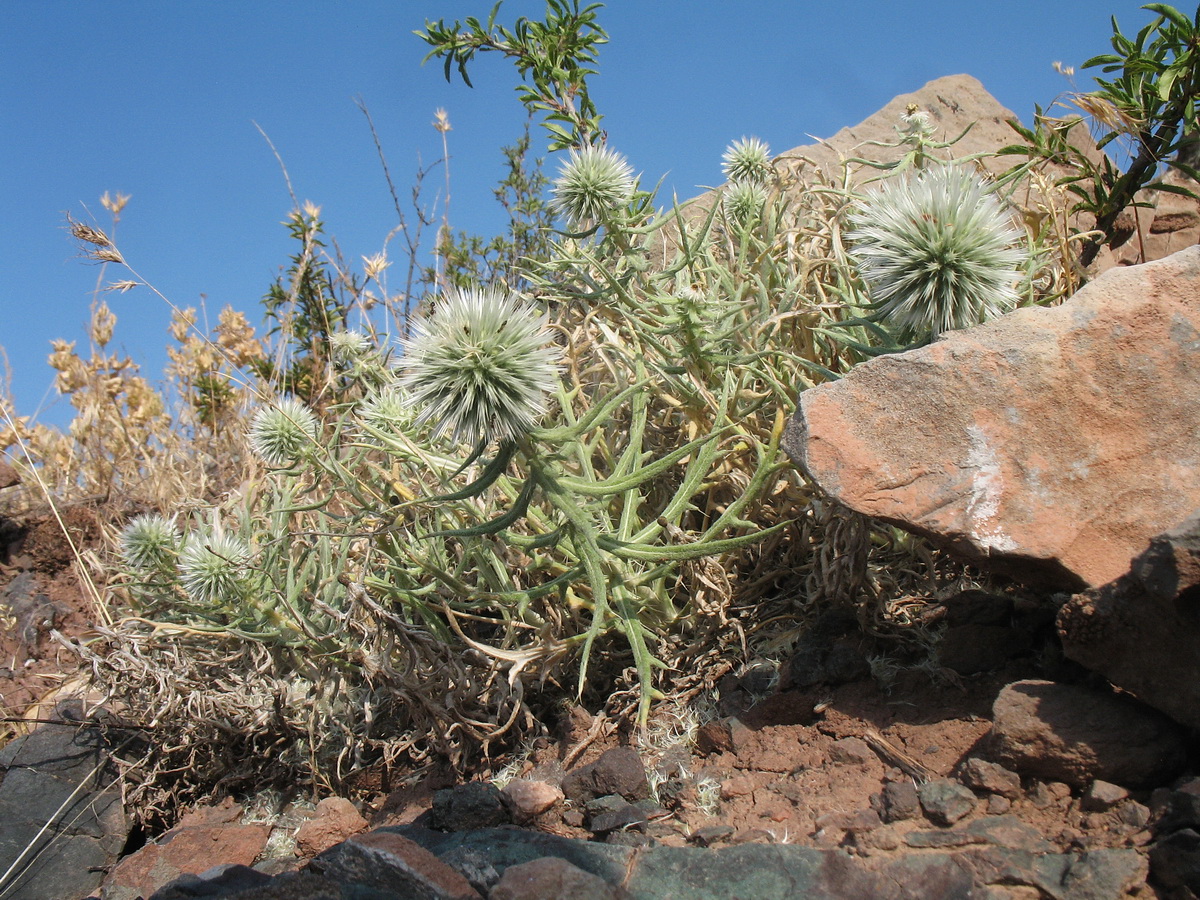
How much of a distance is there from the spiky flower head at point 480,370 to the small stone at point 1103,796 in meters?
1.43

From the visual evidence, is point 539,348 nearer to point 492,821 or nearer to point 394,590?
point 394,590

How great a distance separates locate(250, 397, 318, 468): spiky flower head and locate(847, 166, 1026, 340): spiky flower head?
6.45 feet

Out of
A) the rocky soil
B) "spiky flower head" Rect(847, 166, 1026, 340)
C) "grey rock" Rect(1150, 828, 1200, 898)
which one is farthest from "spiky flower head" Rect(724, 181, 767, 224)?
"grey rock" Rect(1150, 828, 1200, 898)

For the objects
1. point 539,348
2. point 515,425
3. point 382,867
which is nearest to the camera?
point 382,867

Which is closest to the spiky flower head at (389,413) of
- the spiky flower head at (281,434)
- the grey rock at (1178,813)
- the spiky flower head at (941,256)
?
the spiky flower head at (281,434)

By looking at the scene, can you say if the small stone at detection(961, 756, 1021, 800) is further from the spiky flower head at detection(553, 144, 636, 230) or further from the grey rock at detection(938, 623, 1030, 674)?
the spiky flower head at detection(553, 144, 636, 230)

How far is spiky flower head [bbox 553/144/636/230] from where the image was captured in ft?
10.0

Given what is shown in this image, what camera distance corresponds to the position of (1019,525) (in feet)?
6.93

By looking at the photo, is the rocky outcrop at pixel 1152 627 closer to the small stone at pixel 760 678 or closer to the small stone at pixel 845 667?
the small stone at pixel 845 667

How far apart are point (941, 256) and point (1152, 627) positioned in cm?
97

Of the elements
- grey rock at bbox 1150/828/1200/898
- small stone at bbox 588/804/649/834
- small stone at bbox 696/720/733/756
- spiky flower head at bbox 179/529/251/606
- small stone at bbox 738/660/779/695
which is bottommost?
grey rock at bbox 1150/828/1200/898

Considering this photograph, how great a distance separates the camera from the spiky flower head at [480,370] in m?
2.04

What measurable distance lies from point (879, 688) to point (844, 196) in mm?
1609

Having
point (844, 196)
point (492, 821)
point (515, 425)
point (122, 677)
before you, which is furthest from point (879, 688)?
point (122, 677)
